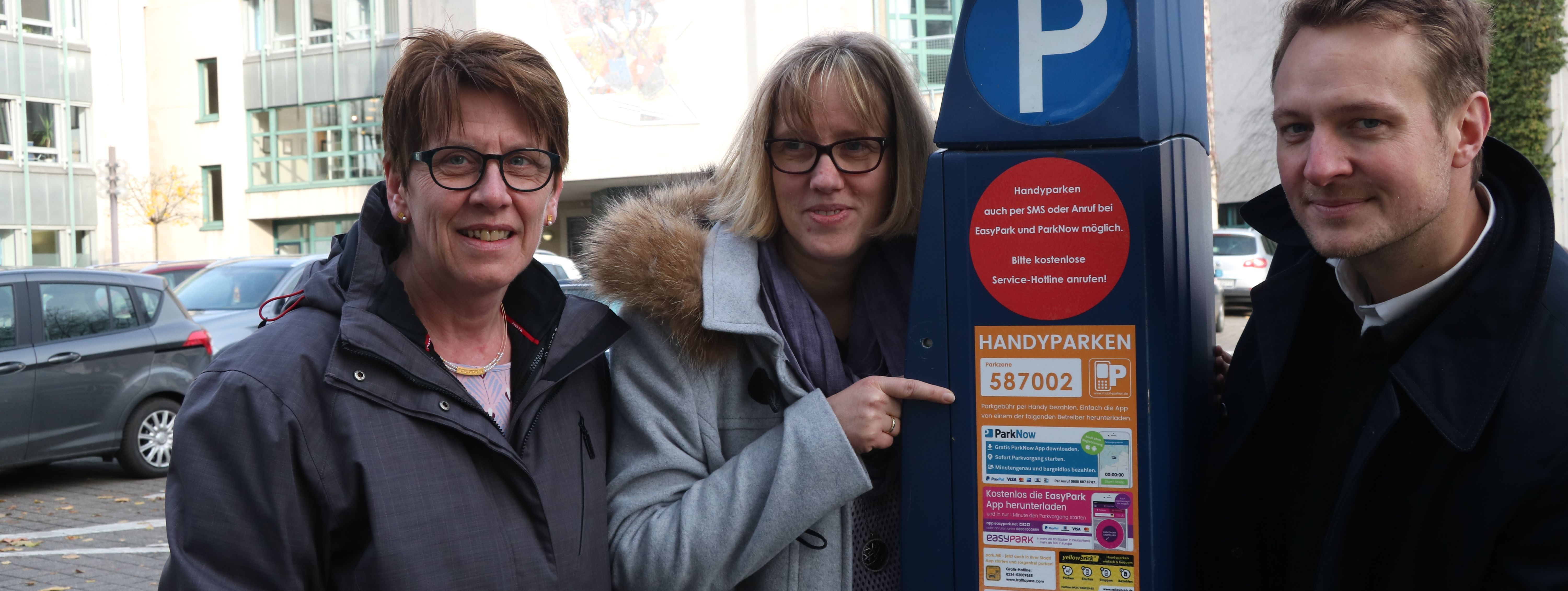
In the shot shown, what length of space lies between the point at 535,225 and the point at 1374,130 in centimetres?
141

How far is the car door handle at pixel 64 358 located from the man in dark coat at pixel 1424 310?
724 centimetres

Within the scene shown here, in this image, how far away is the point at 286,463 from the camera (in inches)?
69.5

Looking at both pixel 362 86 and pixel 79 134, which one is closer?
pixel 79 134

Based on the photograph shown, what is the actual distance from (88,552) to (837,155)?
544 cm

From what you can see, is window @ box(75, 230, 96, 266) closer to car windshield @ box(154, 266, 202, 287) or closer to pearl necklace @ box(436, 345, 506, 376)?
car windshield @ box(154, 266, 202, 287)

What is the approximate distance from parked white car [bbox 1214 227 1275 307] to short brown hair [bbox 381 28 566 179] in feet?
57.2

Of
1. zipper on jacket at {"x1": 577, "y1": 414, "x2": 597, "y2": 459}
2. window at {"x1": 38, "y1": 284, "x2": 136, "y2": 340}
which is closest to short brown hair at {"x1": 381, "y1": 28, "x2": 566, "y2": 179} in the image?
zipper on jacket at {"x1": 577, "y1": 414, "x2": 597, "y2": 459}

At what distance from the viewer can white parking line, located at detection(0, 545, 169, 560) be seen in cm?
589

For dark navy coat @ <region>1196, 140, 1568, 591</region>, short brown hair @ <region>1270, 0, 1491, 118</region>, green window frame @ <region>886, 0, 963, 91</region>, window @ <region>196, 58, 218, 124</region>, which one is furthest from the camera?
window @ <region>196, 58, 218, 124</region>

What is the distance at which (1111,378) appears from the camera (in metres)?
2.05

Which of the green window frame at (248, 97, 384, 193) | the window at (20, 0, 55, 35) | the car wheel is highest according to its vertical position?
the window at (20, 0, 55, 35)

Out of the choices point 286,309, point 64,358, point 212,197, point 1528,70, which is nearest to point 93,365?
point 64,358

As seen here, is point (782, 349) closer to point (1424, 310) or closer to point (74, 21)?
point (1424, 310)

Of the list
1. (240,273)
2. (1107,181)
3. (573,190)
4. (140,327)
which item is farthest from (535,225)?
(573,190)
